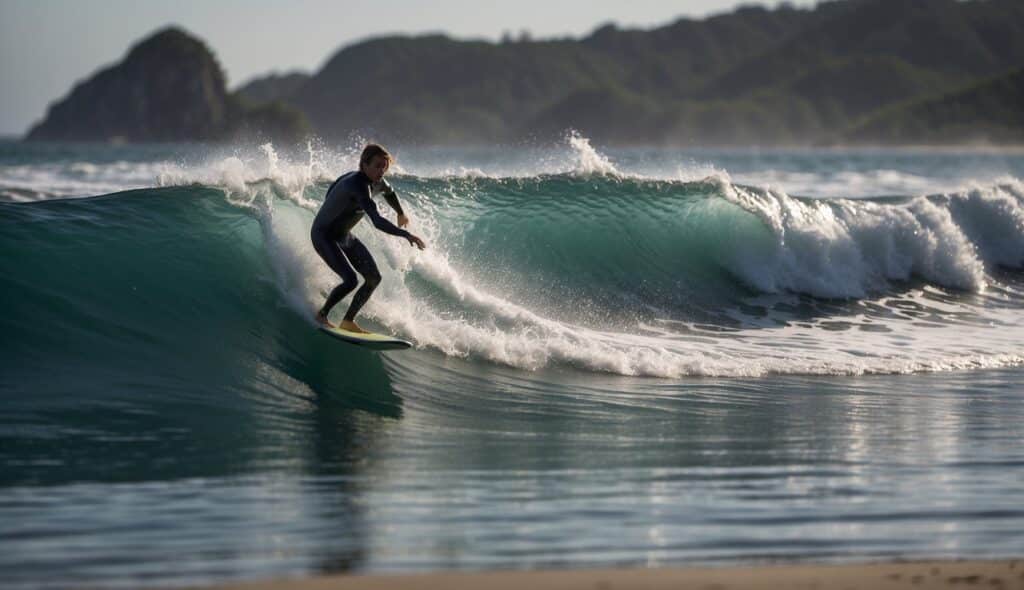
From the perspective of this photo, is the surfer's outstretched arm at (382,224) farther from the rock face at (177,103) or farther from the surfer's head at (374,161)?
the rock face at (177,103)

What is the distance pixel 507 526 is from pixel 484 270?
9.01 meters

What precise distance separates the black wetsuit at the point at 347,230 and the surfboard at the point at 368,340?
16 centimetres

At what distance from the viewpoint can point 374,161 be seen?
34.0 feet

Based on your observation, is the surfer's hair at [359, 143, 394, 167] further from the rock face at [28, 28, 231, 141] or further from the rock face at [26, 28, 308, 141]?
the rock face at [28, 28, 231, 141]

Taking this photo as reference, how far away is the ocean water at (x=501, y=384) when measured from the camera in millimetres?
6465

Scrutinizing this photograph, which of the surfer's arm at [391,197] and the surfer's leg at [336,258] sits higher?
the surfer's arm at [391,197]

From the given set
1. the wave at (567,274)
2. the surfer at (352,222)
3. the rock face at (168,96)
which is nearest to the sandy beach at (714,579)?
the surfer at (352,222)

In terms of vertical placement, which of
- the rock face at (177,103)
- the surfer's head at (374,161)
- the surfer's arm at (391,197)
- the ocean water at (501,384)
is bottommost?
the ocean water at (501,384)

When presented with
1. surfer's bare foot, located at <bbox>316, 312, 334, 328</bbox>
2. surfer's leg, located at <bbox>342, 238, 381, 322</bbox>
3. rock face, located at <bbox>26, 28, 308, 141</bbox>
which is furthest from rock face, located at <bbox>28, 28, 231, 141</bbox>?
surfer's leg, located at <bbox>342, 238, 381, 322</bbox>

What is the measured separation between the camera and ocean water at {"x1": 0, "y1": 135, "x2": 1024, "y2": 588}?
6.46 meters

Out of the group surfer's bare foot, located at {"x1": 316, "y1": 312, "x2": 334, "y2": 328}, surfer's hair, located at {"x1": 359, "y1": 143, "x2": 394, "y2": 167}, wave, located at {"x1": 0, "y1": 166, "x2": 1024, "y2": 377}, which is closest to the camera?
surfer's hair, located at {"x1": 359, "y1": 143, "x2": 394, "y2": 167}

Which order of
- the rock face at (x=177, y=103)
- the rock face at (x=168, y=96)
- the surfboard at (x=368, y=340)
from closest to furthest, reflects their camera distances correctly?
the surfboard at (x=368, y=340), the rock face at (x=177, y=103), the rock face at (x=168, y=96)

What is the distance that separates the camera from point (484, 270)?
15.5 metres

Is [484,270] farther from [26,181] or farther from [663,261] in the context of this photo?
[26,181]
